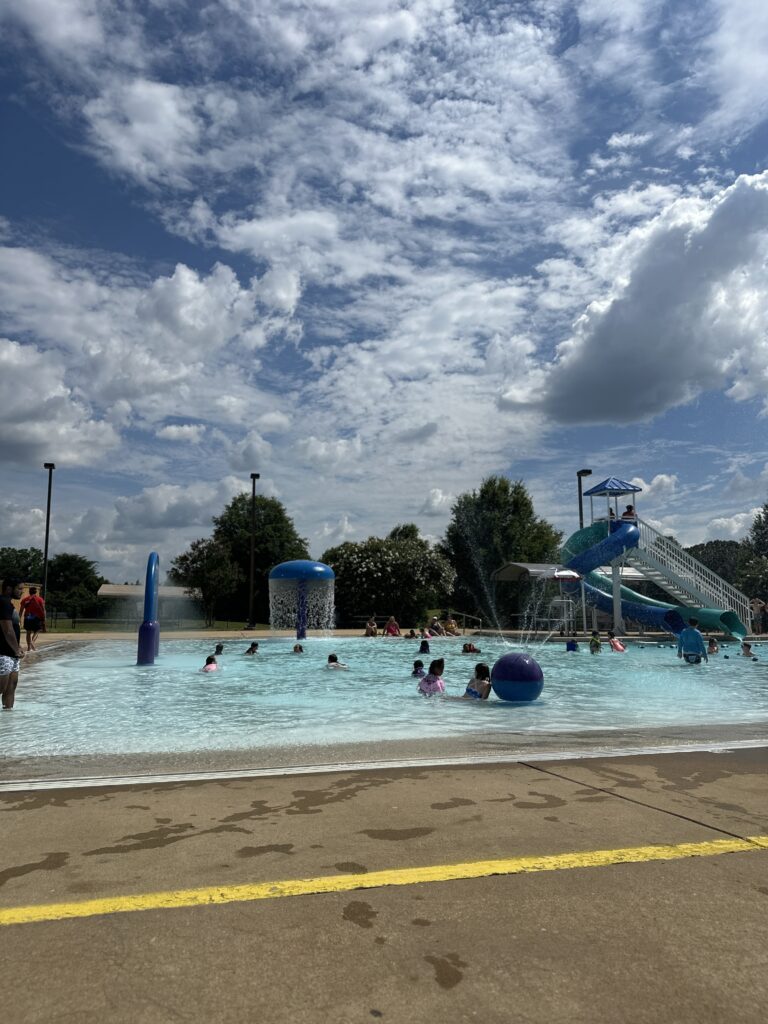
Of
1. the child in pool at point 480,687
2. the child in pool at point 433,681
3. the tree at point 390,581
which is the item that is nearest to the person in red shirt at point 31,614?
the child in pool at point 433,681

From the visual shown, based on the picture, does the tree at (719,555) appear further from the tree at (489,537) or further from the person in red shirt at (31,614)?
the person in red shirt at (31,614)

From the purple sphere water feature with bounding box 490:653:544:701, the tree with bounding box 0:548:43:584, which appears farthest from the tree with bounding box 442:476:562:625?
the tree with bounding box 0:548:43:584

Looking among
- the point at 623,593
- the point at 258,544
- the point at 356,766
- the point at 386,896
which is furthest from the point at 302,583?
the point at 258,544

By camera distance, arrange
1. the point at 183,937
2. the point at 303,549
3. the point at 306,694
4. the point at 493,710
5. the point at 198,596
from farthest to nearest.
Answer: the point at 303,549
the point at 198,596
the point at 306,694
the point at 493,710
the point at 183,937

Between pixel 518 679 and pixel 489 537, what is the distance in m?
46.6

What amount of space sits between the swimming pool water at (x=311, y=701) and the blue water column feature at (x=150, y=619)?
1.32 feet

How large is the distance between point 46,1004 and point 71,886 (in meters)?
1.11

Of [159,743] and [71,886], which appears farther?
[159,743]

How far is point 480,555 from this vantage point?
194 feet

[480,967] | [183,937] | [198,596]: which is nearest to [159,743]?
[183,937]

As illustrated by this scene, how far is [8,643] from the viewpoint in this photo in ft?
33.3

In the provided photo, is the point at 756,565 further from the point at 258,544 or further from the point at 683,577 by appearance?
the point at 258,544

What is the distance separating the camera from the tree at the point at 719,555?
8205 cm

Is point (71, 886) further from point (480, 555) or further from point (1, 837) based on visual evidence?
point (480, 555)
